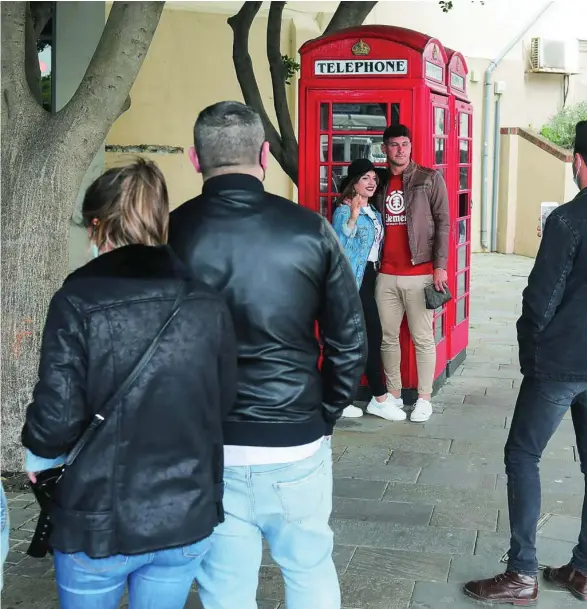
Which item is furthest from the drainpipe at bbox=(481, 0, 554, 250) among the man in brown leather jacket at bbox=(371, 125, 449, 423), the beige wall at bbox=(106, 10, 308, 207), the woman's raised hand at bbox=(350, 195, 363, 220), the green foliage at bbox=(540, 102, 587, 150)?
the woman's raised hand at bbox=(350, 195, 363, 220)

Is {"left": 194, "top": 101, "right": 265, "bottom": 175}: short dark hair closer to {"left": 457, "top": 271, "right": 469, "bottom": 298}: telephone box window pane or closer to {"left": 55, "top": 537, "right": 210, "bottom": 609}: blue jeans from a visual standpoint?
{"left": 55, "top": 537, "right": 210, "bottom": 609}: blue jeans

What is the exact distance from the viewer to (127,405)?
2229 mm

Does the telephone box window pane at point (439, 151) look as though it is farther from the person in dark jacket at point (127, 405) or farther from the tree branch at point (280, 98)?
the person in dark jacket at point (127, 405)

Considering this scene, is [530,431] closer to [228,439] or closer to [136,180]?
[228,439]

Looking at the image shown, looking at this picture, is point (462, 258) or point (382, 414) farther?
point (462, 258)

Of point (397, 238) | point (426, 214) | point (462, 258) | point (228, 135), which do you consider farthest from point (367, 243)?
point (228, 135)

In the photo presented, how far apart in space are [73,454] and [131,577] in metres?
0.39

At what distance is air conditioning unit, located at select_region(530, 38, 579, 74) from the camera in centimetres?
1823

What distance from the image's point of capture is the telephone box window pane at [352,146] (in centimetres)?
655

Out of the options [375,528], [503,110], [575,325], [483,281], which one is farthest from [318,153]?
[503,110]

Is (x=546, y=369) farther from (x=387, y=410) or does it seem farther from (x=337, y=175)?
(x=337, y=175)

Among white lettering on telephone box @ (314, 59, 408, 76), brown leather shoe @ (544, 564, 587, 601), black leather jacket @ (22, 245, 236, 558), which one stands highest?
white lettering on telephone box @ (314, 59, 408, 76)

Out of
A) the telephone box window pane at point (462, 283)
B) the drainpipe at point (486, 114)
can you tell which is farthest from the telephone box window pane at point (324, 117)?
the drainpipe at point (486, 114)

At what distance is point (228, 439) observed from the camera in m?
2.56
